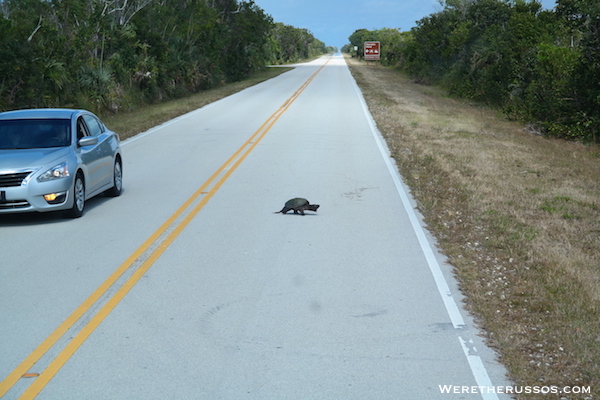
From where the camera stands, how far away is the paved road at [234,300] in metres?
5.09

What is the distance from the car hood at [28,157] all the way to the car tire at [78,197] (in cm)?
42

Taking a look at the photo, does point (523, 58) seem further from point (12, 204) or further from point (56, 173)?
point (12, 204)

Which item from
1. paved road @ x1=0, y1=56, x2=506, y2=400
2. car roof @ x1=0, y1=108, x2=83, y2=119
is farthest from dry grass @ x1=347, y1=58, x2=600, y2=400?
car roof @ x1=0, y1=108, x2=83, y2=119

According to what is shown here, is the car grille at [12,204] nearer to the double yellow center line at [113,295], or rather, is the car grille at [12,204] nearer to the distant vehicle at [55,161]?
the distant vehicle at [55,161]

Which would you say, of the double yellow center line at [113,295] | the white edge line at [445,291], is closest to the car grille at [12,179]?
A: the double yellow center line at [113,295]

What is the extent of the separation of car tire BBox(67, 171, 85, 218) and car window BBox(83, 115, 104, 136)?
1.47 m

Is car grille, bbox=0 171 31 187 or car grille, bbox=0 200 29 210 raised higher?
car grille, bbox=0 171 31 187

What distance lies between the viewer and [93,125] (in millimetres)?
12078

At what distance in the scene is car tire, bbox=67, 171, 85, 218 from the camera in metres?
10.2

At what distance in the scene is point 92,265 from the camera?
7867 mm

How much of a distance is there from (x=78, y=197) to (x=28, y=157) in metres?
0.88

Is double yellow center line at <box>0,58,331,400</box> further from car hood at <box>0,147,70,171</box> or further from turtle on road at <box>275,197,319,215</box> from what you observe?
car hood at <box>0,147,70,171</box>

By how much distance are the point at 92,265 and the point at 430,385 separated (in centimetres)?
431

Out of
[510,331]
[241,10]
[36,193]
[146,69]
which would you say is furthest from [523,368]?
[241,10]
